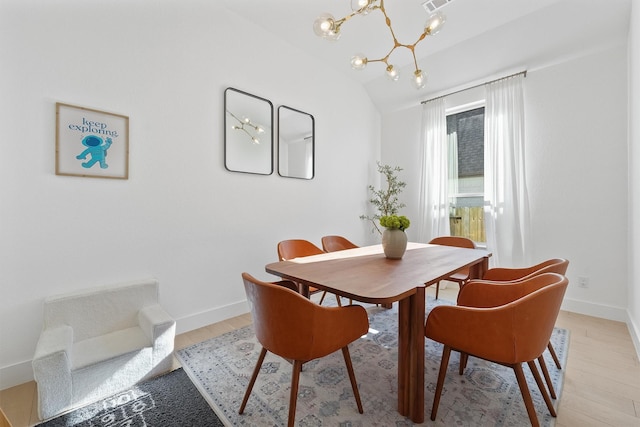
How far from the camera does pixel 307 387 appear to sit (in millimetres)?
1624

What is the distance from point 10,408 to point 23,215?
113 cm

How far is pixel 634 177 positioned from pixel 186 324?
4082 mm

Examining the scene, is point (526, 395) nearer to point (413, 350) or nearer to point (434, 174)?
point (413, 350)

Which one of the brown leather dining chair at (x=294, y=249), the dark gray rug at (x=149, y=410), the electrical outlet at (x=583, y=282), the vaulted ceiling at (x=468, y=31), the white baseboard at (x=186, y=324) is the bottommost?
the dark gray rug at (x=149, y=410)

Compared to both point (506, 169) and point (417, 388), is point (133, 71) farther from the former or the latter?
point (506, 169)

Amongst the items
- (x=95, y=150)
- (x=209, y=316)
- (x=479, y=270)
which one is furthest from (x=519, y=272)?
(x=95, y=150)

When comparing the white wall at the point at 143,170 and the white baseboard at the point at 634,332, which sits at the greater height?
the white wall at the point at 143,170

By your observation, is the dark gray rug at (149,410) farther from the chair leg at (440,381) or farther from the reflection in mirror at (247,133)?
the reflection in mirror at (247,133)

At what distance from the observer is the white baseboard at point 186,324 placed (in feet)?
5.49

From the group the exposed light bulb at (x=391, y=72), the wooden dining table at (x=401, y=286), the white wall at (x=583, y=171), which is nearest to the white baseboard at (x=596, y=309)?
the white wall at (x=583, y=171)

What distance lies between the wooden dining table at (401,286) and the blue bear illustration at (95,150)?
1559 mm

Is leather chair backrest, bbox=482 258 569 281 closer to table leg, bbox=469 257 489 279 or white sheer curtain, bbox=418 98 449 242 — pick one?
table leg, bbox=469 257 489 279

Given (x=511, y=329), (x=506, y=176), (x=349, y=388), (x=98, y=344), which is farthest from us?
(x=506, y=176)

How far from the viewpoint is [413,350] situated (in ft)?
4.32
